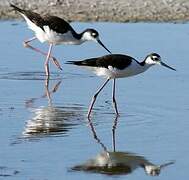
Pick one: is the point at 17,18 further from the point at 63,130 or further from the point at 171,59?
the point at 63,130

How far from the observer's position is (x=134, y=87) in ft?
38.8

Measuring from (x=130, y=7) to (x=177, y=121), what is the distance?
27.1ft

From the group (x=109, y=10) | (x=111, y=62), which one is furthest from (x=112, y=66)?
(x=109, y=10)

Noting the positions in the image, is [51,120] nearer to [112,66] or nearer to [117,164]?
[112,66]

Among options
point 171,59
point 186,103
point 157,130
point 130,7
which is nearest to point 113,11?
point 130,7

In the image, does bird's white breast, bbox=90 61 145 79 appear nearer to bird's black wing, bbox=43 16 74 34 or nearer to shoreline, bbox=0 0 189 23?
bird's black wing, bbox=43 16 74 34

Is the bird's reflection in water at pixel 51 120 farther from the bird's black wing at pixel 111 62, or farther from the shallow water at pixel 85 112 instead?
the bird's black wing at pixel 111 62

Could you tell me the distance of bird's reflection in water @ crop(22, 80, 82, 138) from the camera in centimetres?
948

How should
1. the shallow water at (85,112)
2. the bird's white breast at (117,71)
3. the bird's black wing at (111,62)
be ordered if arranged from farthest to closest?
the bird's white breast at (117,71), the bird's black wing at (111,62), the shallow water at (85,112)

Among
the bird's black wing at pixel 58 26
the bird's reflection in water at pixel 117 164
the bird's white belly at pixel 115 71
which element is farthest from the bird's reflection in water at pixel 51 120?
the bird's black wing at pixel 58 26

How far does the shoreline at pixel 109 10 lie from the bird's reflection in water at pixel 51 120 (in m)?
6.33

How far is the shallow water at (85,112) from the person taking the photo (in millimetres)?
8219

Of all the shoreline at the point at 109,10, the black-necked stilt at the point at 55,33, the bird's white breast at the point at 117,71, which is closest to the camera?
the bird's white breast at the point at 117,71

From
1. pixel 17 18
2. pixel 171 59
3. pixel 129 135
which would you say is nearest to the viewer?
pixel 129 135
